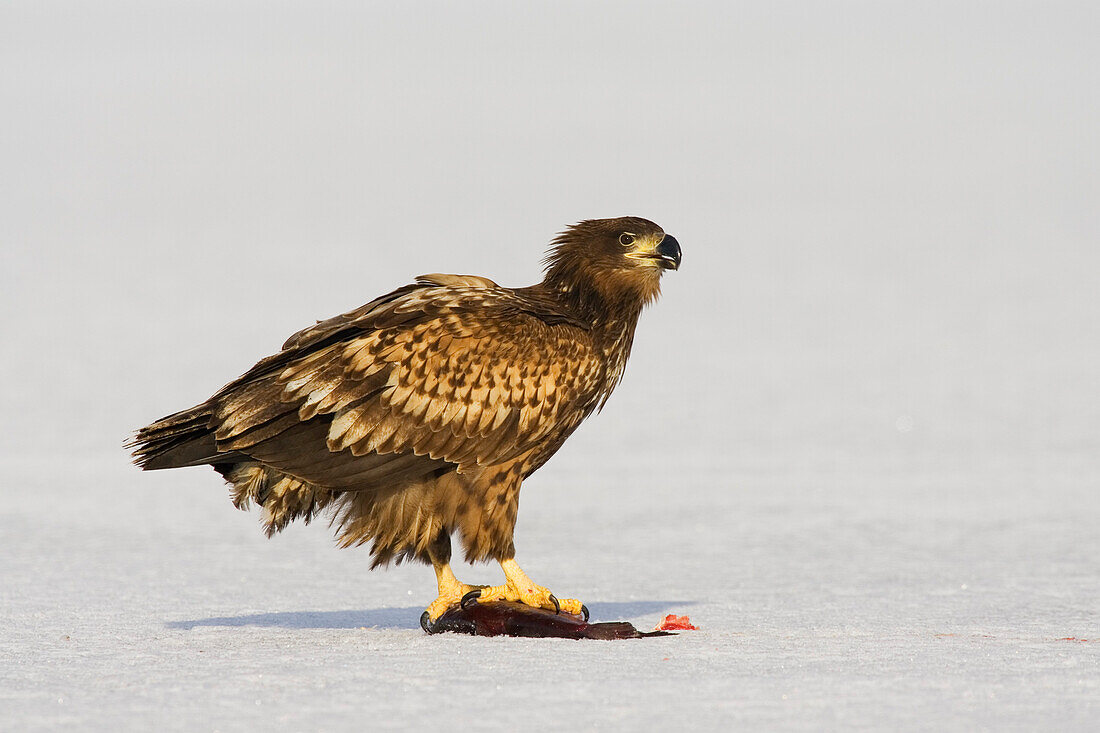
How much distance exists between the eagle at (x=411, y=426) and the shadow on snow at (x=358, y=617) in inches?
20.7

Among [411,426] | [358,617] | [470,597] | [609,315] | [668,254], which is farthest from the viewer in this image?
[358,617]

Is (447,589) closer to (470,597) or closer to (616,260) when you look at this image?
(470,597)

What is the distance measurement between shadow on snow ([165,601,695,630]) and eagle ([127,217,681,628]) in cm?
53

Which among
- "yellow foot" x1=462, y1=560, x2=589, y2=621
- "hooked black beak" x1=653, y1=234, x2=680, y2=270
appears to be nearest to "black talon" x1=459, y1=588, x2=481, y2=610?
"yellow foot" x1=462, y1=560, x2=589, y2=621

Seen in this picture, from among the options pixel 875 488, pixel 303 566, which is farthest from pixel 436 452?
pixel 875 488

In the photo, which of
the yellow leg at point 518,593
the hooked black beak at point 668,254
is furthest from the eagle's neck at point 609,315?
the yellow leg at point 518,593

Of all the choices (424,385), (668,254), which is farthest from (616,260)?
(424,385)

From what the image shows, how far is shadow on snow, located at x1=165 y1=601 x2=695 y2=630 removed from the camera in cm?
790

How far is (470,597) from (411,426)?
94cm

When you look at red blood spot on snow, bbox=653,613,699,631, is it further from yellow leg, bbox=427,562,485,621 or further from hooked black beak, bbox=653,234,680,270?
hooked black beak, bbox=653,234,680,270

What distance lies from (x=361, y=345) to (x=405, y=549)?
1033 millimetres

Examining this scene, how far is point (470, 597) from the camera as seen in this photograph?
24.9ft

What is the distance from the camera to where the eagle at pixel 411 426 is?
733 cm

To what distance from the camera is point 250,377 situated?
757 centimetres
